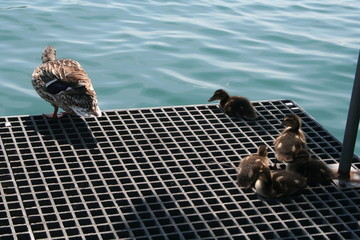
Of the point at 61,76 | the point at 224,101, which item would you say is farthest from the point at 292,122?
the point at 61,76

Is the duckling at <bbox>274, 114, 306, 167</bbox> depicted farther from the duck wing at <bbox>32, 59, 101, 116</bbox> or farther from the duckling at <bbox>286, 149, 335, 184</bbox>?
the duck wing at <bbox>32, 59, 101, 116</bbox>

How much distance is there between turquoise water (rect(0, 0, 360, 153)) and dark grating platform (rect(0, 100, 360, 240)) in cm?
199

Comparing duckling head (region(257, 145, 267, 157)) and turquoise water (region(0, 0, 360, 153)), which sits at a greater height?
duckling head (region(257, 145, 267, 157))

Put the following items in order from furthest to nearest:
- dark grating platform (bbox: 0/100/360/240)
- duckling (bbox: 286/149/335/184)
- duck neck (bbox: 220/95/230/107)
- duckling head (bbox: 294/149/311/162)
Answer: duck neck (bbox: 220/95/230/107), duckling head (bbox: 294/149/311/162), duckling (bbox: 286/149/335/184), dark grating platform (bbox: 0/100/360/240)

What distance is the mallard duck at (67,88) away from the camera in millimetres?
5430

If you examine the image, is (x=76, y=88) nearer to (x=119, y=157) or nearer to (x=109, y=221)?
(x=119, y=157)

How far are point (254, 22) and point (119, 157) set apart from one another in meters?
5.89

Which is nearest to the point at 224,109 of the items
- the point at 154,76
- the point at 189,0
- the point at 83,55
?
the point at 154,76

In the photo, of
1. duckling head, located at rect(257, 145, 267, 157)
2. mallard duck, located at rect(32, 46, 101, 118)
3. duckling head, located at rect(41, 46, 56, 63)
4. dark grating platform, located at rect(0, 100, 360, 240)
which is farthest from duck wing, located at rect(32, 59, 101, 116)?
duckling head, located at rect(257, 145, 267, 157)

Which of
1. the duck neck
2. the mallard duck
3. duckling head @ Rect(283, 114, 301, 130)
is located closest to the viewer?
duckling head @ Rect(283, 114, 301, 130)

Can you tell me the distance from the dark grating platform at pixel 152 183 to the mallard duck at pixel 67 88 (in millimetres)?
111

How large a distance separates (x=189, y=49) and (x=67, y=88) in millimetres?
3611

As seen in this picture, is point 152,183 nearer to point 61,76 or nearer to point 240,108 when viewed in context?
point 240,108

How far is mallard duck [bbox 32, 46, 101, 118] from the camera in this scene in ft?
17.8
